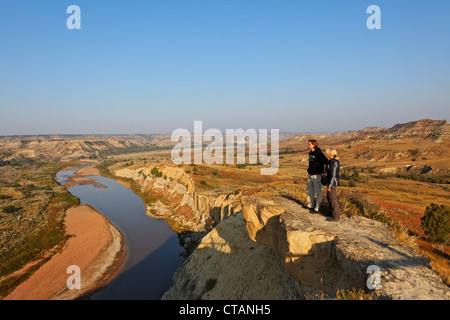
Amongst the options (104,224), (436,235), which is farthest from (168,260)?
(436,235)

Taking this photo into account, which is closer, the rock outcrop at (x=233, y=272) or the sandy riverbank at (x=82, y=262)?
the rock outcrop at (x=233, y=272)

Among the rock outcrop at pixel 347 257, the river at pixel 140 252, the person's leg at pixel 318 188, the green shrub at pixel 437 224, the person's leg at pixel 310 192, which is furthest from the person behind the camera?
A: the river at pixel 140 252

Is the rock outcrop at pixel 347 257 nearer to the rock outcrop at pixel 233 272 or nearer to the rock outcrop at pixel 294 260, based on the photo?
the rock outcrop at pixel 294 260

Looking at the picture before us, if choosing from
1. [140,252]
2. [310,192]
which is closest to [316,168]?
[310,192]

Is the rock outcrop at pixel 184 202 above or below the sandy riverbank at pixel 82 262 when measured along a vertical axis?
above

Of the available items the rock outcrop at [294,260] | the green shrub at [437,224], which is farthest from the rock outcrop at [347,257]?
the green shrub at [437,224]

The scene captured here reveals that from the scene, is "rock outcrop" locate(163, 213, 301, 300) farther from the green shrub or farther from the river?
the green shrub
